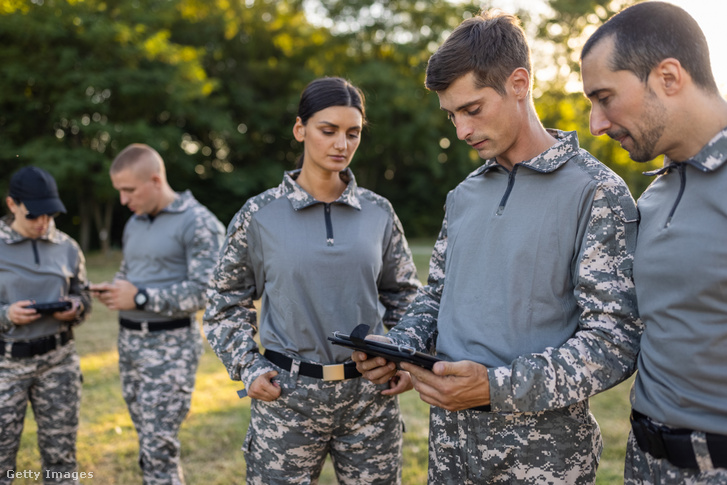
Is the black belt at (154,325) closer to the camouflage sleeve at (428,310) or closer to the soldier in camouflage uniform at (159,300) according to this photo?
the soldier in camouflage uniform at (159,300)

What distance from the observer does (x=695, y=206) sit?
1.64 meters

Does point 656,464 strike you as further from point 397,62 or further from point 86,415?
point 397,62

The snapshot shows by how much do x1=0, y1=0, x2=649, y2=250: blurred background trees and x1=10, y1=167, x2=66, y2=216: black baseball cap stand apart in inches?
609

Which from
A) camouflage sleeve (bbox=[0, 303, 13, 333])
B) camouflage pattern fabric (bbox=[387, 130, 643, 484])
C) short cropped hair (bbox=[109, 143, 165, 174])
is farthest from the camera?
short cropped hair (bbox=[109, 143, 165, 174])

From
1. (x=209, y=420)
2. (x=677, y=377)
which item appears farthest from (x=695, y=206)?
(x=209, y=420)

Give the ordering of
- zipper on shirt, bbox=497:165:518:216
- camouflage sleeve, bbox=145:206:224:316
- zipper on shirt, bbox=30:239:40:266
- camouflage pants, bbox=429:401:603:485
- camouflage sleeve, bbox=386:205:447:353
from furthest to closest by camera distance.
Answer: camouflage sleeve, bbox=145:206:224:316 → zipper on shirt, bbox=30:239:40:266 → camouflage sleeve, bbox=386:205:447:353 → zipper on shirt, bbox=497:165:518:216 → camouflage pants, bbox=429:401:603:485

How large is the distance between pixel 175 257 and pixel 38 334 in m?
1.03

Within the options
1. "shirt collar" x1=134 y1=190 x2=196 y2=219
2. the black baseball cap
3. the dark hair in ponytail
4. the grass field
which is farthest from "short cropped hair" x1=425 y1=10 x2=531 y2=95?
the grass field

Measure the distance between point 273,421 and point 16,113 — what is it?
839 inches

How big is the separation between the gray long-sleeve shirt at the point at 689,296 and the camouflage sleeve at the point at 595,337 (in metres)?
0.08

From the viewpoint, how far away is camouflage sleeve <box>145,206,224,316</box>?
4102 mm

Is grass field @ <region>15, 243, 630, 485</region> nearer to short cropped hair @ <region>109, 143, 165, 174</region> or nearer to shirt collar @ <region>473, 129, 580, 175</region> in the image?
short cropped hair @ <region>109, 143, 165, 174</region>

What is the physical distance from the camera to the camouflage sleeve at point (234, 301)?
274cm

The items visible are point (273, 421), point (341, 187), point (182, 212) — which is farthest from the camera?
point (182, 212)
